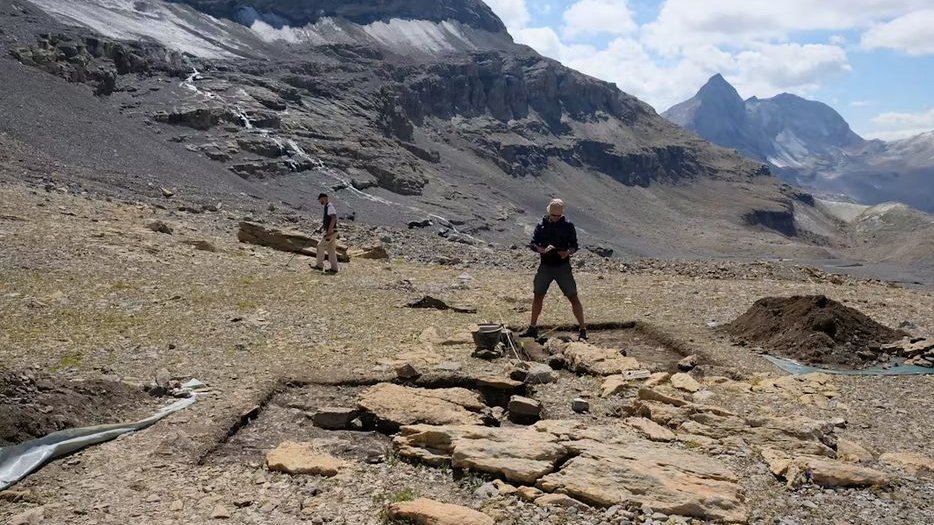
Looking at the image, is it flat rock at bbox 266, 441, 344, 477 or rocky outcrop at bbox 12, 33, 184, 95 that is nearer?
flat rock at bbox 266, 441, 344, 477

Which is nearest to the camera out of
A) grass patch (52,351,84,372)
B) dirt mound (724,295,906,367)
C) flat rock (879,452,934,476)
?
flat rock (879,452,934,476)

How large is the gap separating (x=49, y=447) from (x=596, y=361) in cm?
732

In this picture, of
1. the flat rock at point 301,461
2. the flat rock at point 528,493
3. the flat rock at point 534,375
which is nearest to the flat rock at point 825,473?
the flat rock at point 528,493

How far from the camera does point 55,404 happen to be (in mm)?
7684

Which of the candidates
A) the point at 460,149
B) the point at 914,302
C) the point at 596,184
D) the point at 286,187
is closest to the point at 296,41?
the point at 460,149

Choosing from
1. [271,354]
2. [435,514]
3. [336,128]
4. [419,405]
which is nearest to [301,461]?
[435,514]

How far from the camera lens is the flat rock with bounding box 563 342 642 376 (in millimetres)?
10766

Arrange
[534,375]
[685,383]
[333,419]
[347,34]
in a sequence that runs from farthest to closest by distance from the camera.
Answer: [347,34] < [534,375] < [685,383] < [333,419]

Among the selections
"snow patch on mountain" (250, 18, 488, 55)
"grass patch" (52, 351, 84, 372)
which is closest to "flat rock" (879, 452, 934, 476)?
"grass patch" (52, 351, 84, 372)

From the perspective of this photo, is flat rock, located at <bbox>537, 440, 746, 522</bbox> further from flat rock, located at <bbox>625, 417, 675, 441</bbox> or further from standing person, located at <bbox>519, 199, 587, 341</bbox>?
standing person, located at <bbox>519, 199, 587, 341</bbox>

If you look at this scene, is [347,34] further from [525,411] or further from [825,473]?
[825,473]

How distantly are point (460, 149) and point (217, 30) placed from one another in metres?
54.3

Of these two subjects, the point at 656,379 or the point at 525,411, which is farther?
the point at 656,379

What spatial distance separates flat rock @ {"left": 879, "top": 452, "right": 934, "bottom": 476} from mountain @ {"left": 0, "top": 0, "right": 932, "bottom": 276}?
4098 cm
